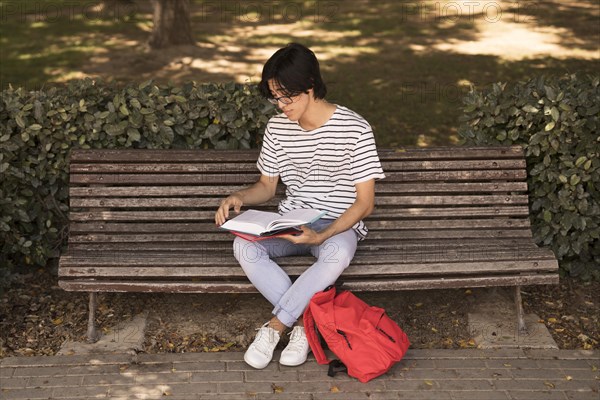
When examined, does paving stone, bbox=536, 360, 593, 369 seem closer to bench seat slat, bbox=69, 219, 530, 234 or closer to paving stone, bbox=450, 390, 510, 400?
paving stone, bbox=450, 390, 510, 400

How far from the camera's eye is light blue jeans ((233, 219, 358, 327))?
5.14 metres

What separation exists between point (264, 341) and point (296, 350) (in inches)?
7.4

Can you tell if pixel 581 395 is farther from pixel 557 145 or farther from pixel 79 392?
pixel 79 392

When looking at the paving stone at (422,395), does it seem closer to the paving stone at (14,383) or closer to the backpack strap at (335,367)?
the backpack strap at (335,367)

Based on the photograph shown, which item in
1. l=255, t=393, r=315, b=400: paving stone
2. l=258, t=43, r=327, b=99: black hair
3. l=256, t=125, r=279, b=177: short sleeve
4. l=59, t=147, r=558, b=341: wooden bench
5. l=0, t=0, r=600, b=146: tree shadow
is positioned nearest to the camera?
l=255, t=393, r=315, b=400: paving stone

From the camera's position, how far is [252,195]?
18.1 ft

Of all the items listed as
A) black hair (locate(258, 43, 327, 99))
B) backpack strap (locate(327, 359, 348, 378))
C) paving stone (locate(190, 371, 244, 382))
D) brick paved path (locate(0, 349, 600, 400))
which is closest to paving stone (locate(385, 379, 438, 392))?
brick paved path (locate(0, 349, 600, 400))

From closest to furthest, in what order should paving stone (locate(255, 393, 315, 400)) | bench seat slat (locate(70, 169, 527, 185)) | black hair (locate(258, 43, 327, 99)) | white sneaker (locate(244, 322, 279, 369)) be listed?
paving stone (locate(255, 393, 315, 400))
black hair (locate(258, 43, 327, 99))
white sneaker (locate(244, 322, 279, 369))
bench seat slat (locate(70, 169, 527, 185))

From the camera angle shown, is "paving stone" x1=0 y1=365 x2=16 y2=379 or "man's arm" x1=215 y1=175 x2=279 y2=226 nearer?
"paving stone" x1=0 y1=365 x2=16 y2=379

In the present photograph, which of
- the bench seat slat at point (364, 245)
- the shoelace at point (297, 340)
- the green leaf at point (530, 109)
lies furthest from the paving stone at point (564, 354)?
the green leaf at point (530, 109)

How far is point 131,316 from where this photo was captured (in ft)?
19.0

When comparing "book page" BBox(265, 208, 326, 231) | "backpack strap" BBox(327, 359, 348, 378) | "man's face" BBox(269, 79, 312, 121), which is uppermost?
→ "man's face" BBox(269, 79, 312, 121)

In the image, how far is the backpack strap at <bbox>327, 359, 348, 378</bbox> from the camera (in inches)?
200

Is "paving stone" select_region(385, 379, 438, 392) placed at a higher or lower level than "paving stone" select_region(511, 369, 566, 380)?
higher
